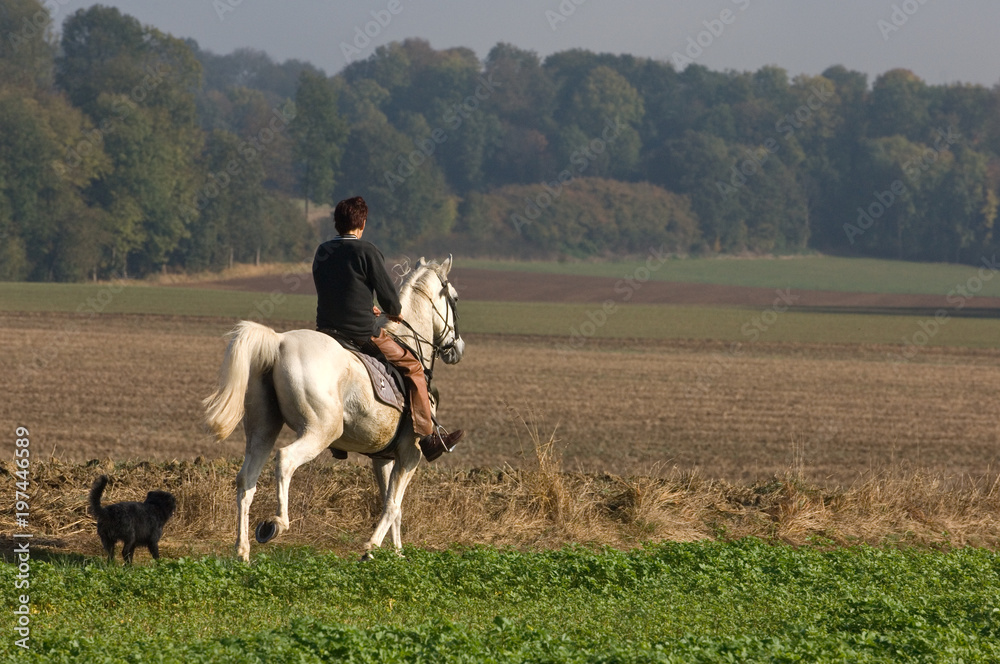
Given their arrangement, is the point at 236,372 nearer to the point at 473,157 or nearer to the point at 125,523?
the point at 125,523

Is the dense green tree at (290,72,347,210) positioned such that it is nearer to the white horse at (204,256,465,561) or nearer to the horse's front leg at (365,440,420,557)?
the horse's front leg at (365,440,420,557)

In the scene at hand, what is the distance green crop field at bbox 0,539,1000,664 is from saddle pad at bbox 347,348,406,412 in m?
1.23

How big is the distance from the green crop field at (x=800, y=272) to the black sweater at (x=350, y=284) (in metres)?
85.7

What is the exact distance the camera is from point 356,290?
345 inches

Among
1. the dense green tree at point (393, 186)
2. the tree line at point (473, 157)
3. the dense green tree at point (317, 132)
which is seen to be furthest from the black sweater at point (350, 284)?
the dense green tree at point (317, 132)

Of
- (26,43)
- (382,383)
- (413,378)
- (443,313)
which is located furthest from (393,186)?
(382,383)

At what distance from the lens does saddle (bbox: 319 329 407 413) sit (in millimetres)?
8773

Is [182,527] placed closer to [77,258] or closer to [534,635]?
[534,635]

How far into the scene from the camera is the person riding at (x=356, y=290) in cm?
873

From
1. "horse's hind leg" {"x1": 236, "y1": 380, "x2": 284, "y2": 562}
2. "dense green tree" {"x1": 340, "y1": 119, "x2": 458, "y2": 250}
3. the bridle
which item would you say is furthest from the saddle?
"dense green tree" {"x1": 340, "y1": 119, "x2": 458, "y2": 250}

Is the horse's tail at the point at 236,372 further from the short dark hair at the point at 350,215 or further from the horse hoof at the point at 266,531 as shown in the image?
the short dark hair at the point at 350,215

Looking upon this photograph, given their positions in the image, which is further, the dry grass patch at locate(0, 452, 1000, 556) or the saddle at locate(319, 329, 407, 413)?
the dry grass patch at locate(0, 452, 1000, 556)

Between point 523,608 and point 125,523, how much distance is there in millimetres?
3013

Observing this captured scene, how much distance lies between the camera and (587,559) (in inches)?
324
